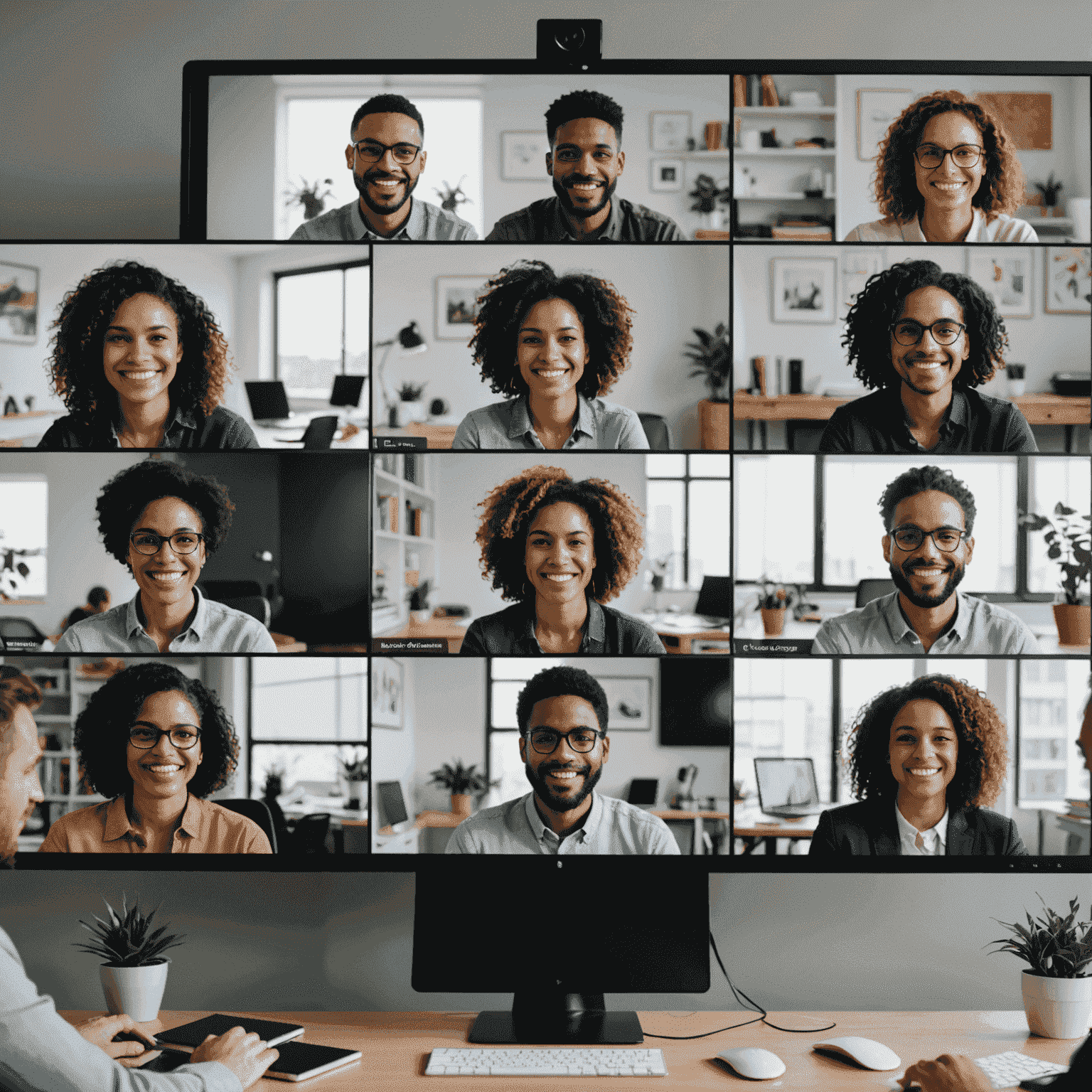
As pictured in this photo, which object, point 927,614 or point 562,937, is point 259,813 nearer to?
point 562,937

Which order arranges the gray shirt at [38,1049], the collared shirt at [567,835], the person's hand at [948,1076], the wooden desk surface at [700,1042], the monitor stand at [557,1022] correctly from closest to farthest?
the gray shirt at [38,1049] < the person's hand at [948,1076] < the wooden desk surface at [700,1042] < the monitor stand at [557,1022] < the collared shirt at [567,835]

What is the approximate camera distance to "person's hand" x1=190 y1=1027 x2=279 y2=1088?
1.89 m

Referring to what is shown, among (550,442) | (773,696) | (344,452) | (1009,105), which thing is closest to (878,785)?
(773,696)

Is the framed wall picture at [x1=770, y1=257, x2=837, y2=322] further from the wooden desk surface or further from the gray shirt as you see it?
the gray shirt

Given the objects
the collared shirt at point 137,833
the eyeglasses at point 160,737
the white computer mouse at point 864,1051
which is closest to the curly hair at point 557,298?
the eyeglasses at point 160,737

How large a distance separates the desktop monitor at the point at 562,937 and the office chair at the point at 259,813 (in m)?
0.34

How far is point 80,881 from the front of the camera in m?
2.57

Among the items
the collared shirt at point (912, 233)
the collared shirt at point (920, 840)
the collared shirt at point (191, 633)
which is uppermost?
the collared shirt at point (912, 233)

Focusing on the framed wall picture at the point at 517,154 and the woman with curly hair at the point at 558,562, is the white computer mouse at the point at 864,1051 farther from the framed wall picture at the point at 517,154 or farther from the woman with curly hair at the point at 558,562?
the framed wall picture at the point at 517,154

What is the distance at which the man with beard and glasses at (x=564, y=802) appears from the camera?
231cm

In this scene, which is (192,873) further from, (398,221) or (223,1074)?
(398,221)

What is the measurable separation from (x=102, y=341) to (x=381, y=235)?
651 millimetres

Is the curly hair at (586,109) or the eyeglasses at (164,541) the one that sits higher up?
the curly hair at (586,109)

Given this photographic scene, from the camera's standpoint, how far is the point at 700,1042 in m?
2.18
